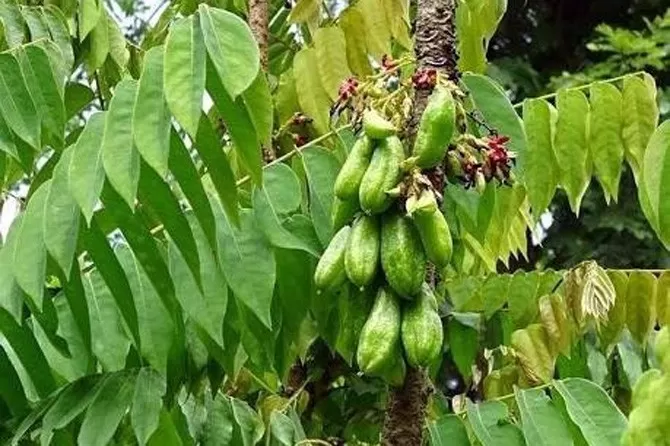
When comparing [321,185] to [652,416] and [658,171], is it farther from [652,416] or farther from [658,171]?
[652,416]

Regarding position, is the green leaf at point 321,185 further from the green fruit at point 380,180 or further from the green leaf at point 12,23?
the green leaf at point 12,23

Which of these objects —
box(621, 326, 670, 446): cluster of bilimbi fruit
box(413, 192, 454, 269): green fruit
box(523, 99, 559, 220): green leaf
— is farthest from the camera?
box(523, 99, 559, 220): green leaf

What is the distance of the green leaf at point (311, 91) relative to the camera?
6.26 feet

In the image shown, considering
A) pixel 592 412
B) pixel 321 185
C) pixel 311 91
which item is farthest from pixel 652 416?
pixel 311 91

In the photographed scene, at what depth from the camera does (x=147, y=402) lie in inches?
56.9

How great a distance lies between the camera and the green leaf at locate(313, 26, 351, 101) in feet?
6.32

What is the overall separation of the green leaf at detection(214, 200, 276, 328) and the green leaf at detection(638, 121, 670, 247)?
41 cm

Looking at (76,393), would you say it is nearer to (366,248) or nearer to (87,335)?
(87,335)

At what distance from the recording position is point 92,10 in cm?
200

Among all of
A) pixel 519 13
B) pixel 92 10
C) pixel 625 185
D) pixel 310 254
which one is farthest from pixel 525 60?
pixel 310 254

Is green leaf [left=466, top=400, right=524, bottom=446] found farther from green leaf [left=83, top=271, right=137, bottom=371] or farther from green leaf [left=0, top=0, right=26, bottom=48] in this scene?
green leaf [left=0, top=0, right=26, bottom=48]

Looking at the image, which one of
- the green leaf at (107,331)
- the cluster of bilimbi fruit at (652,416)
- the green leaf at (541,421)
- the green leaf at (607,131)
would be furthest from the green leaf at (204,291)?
the cluster of bilimbi fruit at (652,416)

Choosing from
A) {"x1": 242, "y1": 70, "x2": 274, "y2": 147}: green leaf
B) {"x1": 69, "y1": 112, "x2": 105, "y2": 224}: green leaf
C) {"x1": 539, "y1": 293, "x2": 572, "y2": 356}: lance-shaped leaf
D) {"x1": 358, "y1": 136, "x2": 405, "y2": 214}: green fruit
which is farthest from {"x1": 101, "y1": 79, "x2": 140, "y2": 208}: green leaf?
{"x1": 539, "y1": 293, "x2": 572, "y2": 356}: lance-shaped leaf

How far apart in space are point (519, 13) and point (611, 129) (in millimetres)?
5767
